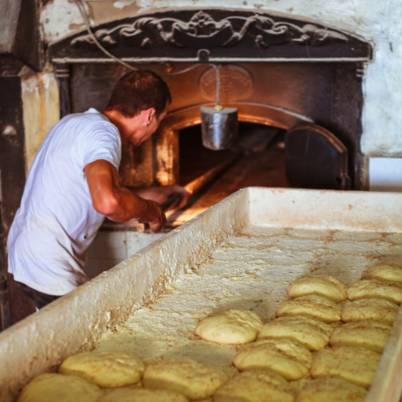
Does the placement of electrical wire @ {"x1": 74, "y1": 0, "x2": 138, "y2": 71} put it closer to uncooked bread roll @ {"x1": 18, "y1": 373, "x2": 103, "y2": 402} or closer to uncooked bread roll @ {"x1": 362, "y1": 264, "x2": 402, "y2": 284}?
uncooked bread roll @ {"x1": 362, "y1": 264, "x2": 402, "y2": 284}

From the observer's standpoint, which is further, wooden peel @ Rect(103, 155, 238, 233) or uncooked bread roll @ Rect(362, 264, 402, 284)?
wooden peel @ Rect(103, 155, 238, 233)

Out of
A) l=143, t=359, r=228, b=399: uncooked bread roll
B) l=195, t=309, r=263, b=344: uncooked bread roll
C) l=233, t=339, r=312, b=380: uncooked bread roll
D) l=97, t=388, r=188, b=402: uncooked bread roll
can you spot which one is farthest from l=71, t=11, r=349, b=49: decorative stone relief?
l=97, t=388, r=188, b=402: uncooked bread roll

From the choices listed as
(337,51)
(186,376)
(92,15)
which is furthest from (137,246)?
(186,376)

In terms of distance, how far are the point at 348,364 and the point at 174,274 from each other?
30.8 inches

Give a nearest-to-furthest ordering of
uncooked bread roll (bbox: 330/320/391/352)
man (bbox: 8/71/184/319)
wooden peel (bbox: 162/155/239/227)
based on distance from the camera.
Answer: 1. uncooked bread roll (bbox: 330/320/391/352)
2. man (bbox: 8/71/184/319)
3. wooden peel (bbox: 162/155/239/227)

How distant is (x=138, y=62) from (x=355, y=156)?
4.04ft

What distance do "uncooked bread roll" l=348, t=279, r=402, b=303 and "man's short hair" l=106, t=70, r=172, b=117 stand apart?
3.36ft

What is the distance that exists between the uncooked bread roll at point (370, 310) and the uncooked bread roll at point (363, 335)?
2.1 inches

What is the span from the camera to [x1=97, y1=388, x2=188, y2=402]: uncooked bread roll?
1444 millimetres

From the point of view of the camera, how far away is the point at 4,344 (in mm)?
1461

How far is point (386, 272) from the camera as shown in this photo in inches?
87.5

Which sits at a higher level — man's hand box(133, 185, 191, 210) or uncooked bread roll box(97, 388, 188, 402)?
man's hand box(133, 185, 191, 210)

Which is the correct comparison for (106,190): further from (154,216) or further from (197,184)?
(197,184)

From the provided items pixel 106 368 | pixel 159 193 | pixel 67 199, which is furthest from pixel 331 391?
pixel 159 193
